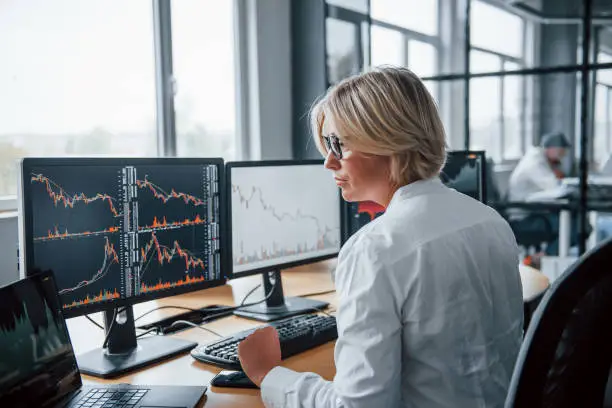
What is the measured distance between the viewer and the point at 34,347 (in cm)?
109

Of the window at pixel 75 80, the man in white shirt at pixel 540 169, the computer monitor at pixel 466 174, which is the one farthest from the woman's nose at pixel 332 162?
the man in white shirt at pixel 540 169

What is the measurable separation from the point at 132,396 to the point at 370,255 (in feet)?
1.82

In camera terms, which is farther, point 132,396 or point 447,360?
point 132,396

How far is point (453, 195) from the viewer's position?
110 cm

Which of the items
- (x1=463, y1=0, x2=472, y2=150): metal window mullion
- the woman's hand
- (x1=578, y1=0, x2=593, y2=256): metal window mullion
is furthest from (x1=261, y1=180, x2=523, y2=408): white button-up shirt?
(x1=463, y1=0, x2=472, y2=150): metal window mullion

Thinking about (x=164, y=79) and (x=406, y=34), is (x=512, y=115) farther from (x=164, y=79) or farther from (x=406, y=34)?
(x=164, y=79)

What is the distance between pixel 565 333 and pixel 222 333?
1.04 m

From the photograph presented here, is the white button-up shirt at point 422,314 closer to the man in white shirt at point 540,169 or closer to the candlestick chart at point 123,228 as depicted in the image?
the candlestick chart at point 123,228

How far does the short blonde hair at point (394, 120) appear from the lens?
1.07 meters

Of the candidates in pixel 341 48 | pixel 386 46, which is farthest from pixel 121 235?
pixel 386 46

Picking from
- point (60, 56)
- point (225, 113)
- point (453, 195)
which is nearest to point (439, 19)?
point (225, 113)

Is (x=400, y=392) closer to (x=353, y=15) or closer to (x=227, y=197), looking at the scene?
(x=227, y=197)

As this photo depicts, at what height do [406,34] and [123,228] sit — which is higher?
[406,34]

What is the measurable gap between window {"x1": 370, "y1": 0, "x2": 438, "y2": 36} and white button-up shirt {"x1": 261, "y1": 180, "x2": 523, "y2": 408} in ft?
8.42
